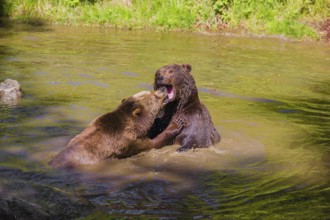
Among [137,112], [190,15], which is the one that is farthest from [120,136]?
[190,15]

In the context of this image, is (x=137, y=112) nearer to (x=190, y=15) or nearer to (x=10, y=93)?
(x=10, y=93)

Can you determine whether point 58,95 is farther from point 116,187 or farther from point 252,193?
point 252,193

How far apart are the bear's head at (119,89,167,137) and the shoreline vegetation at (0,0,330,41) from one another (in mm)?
12403

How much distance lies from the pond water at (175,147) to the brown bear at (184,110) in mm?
278

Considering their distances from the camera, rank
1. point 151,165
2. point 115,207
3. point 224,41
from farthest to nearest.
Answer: point 224,41 → point 151,165 → point 115,207

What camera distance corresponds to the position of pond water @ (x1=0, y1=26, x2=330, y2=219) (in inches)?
224

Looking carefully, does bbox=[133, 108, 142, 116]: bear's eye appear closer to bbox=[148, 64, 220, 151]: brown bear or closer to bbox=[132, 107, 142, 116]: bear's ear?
bbox=[132, 107, 142, 116]: bear's ear

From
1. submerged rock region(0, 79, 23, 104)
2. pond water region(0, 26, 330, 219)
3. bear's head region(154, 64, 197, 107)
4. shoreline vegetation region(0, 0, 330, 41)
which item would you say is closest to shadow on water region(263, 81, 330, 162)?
pond water region(0, 26, 330, 219)

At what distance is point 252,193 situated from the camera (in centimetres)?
615

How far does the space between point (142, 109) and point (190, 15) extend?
1326 centimetres

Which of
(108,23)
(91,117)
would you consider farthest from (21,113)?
(108,23)

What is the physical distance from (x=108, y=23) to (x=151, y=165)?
14019 millimetres

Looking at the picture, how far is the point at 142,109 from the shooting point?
7.66 metres

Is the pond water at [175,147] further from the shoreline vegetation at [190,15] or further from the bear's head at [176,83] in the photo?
the shoreline vegetation at [190,15]
